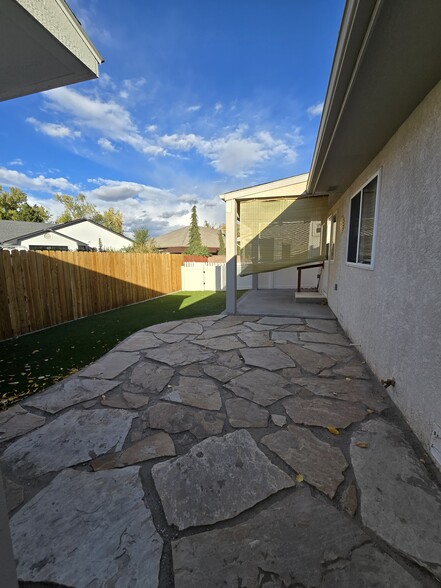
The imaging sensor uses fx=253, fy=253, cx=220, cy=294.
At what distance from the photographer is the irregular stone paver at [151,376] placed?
2.89 meters

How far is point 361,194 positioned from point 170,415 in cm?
420

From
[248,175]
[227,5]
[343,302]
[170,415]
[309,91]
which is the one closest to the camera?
[170,415]

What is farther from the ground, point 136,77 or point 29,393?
point 136,77

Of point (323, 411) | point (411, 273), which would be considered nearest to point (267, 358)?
point (323, 411)

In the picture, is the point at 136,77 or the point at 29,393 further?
the point at 136,77

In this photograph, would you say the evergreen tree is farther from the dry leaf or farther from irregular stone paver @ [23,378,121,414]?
the dry leaf

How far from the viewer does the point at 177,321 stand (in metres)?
5.81

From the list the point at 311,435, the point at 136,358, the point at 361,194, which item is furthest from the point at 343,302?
the point at 136,358

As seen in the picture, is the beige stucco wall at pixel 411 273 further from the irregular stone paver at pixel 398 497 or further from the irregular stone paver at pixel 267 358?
the irregular stone paver at pixel 267 358

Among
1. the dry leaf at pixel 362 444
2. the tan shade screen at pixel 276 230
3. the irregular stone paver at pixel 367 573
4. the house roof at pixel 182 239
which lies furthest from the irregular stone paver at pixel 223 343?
the house roof at pixel 182 239

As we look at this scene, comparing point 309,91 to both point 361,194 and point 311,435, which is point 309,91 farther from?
point 311,435

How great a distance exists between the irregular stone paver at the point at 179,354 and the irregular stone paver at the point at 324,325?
2454mm

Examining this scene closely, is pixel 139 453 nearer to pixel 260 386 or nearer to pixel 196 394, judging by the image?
pixel 196 394

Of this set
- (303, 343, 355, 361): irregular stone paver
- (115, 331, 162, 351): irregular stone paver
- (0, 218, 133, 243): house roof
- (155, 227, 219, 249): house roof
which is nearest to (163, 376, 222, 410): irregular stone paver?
(115, 331, 162, 351): irregular stone paver
